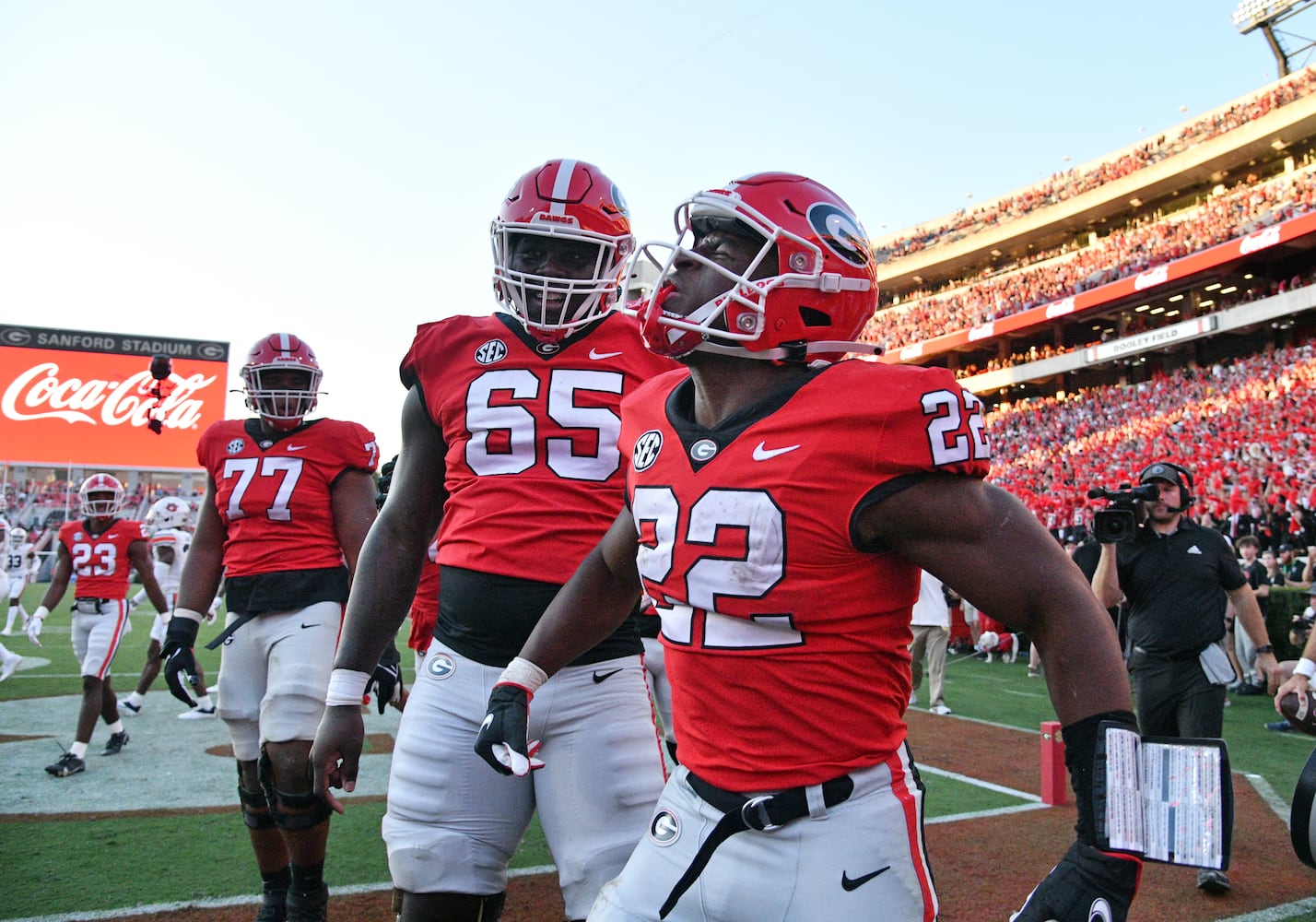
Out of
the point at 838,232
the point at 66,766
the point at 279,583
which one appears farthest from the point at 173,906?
the point at 838,232

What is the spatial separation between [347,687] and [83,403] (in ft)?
135

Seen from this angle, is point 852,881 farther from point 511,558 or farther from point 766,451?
point 511,558

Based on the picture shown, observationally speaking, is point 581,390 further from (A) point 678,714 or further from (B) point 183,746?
(B) point 183,746

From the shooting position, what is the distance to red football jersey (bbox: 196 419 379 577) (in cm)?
429

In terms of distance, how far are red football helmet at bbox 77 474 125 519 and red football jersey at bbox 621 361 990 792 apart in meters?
8.07

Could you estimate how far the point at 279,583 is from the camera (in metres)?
4.21

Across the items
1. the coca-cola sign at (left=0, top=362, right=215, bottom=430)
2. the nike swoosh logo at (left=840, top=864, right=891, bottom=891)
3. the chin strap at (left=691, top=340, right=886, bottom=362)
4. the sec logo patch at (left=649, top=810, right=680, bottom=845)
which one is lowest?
the nike swoosh logo at (left=840, top=864, right=891, bottom=891)

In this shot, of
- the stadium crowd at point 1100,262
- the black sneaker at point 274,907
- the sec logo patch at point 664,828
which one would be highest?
the stadium crowd at point 1100,262

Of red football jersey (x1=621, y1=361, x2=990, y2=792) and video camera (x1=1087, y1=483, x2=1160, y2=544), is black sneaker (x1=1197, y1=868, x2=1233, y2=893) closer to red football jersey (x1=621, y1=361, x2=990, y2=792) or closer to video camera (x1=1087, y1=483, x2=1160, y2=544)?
→ video camera (x1=1087, y1=483, x2=1160, y2=544)

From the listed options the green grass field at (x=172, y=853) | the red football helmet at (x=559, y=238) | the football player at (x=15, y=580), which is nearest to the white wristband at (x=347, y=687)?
the red football helmet at (x=559, y=238)

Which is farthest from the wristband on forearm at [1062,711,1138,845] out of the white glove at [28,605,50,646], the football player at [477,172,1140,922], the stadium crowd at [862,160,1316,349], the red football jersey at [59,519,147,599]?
the stadium crowd at [862,160,1316,349]

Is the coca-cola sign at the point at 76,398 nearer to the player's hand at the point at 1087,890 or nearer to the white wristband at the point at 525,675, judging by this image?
the white wristband at the point at 525,675

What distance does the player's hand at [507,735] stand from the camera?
2082 millimetres

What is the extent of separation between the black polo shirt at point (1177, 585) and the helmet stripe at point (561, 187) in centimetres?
390
